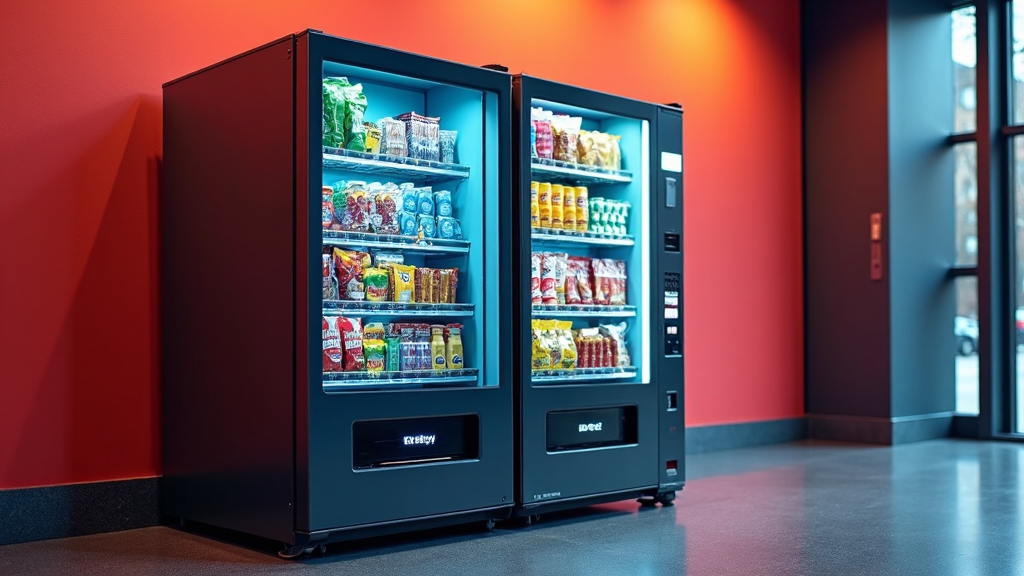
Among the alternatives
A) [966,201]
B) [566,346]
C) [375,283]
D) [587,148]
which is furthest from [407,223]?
[966,201]

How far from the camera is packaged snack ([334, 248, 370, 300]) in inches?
159

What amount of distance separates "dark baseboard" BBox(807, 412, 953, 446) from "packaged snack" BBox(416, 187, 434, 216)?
4.27 metres

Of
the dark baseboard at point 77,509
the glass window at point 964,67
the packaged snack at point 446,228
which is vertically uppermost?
the glass window at point 964,67

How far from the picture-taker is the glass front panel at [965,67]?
770 cm

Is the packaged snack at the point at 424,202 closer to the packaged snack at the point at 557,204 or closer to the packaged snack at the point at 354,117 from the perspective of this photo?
the packaged snack at the point at 354,117

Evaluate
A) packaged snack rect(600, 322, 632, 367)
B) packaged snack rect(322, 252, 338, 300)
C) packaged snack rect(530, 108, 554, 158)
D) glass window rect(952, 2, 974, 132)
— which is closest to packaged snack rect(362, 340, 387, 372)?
packaged snack rect(322, 252, 338, 300)

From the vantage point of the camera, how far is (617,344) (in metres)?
5.02

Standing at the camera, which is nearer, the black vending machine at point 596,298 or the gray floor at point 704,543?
the gray floor at point 704,543

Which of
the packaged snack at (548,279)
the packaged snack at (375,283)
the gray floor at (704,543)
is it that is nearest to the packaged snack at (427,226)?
the packaged snack at (375,283)

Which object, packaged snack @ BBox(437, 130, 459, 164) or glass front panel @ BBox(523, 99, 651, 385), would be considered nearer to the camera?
packaged snack @ BBox(437, 130, 459, 164)

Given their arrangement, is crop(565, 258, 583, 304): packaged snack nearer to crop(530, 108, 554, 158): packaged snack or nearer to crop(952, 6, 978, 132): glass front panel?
crop(530, 108, 554, 158): packaged snack

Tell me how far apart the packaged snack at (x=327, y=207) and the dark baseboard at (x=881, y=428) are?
4.69 m

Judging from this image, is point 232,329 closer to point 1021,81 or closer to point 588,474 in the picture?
point 588,474

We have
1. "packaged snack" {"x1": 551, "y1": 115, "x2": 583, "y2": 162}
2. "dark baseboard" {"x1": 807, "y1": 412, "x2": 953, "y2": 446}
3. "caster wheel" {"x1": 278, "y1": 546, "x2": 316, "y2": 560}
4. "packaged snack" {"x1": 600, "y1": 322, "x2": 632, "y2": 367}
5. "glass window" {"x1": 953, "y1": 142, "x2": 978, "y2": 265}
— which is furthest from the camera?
"glass window" {"x1": 953, "y1": 142, "x2": 978, "y2": 265}
